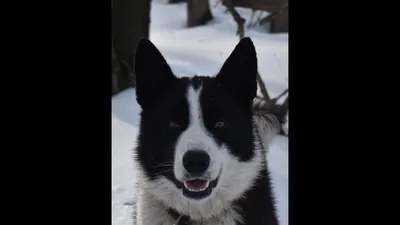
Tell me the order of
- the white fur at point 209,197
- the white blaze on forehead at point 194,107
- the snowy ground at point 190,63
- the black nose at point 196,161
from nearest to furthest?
the black nose at point 196,161 → the white blaze on forehead at point 194,107 → the white fur at point 209,197 → the snowy ground at point 190,63

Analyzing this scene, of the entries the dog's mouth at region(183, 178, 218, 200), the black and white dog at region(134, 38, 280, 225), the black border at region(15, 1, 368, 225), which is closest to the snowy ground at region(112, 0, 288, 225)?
the black and white dog at region(134, 38, 280, 225)

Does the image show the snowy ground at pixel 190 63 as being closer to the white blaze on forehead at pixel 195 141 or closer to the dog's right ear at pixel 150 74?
the dog's right ear at pixel 150 74

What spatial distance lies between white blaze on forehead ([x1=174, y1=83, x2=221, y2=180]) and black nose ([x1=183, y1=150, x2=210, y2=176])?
0.06ft

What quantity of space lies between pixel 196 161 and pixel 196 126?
17 cm

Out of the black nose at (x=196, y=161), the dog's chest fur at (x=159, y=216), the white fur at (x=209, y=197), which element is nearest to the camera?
the black nose at (x=196, y=161)

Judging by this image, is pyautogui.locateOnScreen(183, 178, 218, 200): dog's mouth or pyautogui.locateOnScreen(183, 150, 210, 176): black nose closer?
pyautogui.locateOnScreen(183, 150, 210, 176): black nose

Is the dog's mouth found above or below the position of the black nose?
below

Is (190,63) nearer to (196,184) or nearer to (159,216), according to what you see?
(159,216)

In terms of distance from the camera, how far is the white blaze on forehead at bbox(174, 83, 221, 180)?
2.06m

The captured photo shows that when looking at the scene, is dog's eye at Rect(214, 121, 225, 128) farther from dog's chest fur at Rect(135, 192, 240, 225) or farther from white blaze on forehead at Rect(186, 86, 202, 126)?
dog's chest fur at Rect(135, 192, 240, 225)

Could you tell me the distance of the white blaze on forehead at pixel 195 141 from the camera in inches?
81.3
